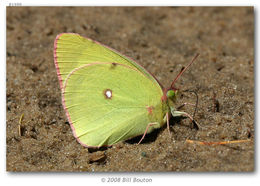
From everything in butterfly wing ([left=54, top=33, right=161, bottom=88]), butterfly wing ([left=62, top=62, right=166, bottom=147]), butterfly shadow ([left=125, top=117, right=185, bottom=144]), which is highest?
butterfly wing ([left=54, top=33, right=161, bottom=88])

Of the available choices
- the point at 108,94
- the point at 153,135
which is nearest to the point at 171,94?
the point at 153,135

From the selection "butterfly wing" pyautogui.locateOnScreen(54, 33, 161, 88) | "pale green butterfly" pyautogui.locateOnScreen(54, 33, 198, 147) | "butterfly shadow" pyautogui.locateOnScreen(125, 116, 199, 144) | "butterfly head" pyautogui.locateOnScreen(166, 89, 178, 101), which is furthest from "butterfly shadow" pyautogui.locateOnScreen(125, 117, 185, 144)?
"butterfly wing" pyautogui.locateOnScreen(54, 33, 161, 88)

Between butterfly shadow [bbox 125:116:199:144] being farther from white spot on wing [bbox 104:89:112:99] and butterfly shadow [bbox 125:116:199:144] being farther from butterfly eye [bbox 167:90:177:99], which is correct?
white spot on wing [bbox 104:89:112:99]

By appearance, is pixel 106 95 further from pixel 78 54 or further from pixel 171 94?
pixel 171 94

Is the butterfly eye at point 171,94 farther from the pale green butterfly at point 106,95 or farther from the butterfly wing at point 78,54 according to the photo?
the butterfly wing at point 78,54

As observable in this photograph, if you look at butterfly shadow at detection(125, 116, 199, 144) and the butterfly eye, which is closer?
the butterfly eye

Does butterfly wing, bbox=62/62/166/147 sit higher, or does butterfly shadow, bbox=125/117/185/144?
butterfly wing, bbox=62/62/166/147
